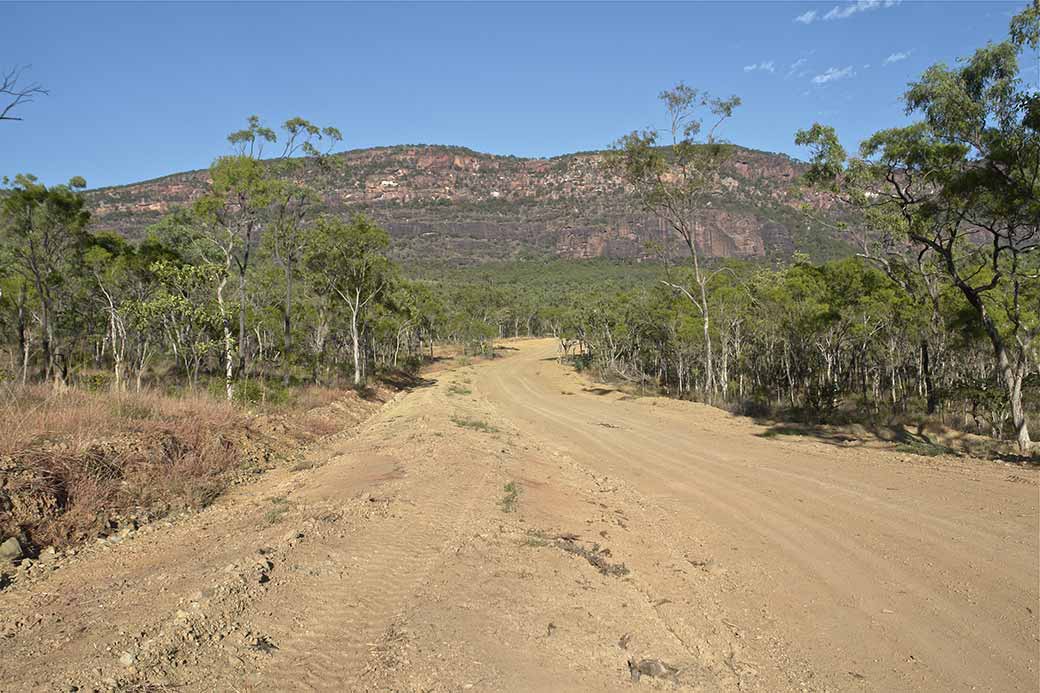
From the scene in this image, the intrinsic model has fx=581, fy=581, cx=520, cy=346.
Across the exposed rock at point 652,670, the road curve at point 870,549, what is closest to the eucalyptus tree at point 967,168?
the road curve at point 870,549

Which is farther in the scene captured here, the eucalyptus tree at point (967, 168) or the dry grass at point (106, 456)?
the eucalyptus tree at point (967, 168)

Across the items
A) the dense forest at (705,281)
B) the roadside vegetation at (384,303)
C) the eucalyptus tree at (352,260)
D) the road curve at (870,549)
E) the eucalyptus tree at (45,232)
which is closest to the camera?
the road curve at (870,549)

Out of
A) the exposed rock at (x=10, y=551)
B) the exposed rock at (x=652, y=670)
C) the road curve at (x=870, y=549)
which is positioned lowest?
the road curve at (x=870, y=549)

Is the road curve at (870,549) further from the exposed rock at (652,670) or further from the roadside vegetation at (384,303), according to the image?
the roadside vegetation at (384,303)

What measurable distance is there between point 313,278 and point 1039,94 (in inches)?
1213

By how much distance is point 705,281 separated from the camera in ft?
99.3

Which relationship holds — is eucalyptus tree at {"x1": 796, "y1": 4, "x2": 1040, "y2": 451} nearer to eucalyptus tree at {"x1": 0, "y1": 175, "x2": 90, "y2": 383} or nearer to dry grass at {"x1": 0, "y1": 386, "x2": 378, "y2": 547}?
dry grass at {"x1": 0, "y1": 386, "x2": 378, "y2": 547}

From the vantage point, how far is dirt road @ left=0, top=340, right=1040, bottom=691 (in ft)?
13.9

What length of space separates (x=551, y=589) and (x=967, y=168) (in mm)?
14870

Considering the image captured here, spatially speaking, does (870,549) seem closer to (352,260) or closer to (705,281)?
(705,281)

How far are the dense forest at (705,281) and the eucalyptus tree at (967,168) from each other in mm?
51

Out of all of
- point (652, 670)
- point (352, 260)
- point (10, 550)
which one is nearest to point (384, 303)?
point (352, 260)

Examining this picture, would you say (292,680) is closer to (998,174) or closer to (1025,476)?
(1025,476)

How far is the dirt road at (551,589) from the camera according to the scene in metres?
4.22
